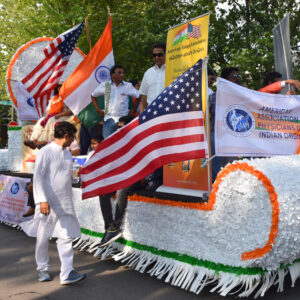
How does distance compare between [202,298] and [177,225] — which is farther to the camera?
[177,225]

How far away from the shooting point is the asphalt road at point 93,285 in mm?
4004

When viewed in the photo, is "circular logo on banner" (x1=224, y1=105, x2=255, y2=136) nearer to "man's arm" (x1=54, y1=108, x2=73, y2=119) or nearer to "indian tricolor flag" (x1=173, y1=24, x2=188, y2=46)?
"indian tricolor flag" (x1=173, y1=24, x2=188, y2=46)

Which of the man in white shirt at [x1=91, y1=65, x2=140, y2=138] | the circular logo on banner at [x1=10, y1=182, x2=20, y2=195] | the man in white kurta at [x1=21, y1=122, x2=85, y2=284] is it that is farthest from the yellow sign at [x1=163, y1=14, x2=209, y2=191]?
the circular logo on banner at [x1=10, y1=182, x2=20, y2=195]

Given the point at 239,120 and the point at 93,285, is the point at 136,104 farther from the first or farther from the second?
the point at 93,285

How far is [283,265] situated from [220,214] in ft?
2.38

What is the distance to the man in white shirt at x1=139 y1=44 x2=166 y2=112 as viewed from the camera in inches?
246

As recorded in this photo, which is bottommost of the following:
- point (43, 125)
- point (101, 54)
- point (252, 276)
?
point (252, 276)

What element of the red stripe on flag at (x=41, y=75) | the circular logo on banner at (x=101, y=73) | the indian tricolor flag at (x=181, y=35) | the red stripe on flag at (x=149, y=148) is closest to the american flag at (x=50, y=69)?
the red stripe on flag at (x=41, y=75)

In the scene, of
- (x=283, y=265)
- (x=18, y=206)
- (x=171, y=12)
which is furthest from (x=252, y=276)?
(x=171, y=12)

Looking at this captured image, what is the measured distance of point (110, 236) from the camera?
16.7ft

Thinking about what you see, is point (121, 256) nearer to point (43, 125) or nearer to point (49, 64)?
point (43, 125)

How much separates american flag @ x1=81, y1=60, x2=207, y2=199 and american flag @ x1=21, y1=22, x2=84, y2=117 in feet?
14.2

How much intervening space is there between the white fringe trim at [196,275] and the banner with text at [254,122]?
119 cm

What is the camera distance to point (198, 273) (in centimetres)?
409
